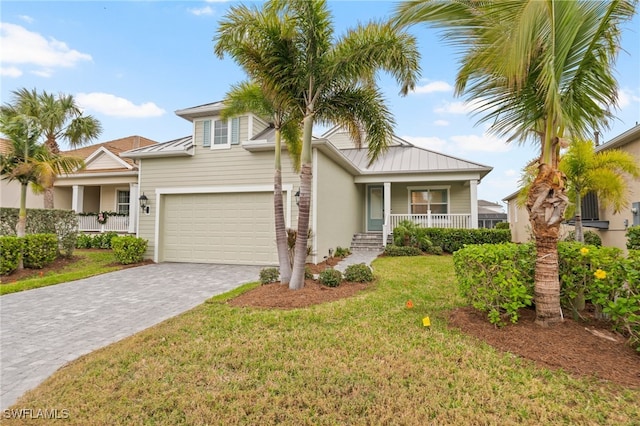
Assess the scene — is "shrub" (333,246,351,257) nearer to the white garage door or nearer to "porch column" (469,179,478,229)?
the white garage door

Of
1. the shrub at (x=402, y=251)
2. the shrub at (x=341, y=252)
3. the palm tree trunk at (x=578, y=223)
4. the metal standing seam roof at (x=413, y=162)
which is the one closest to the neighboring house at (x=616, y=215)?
the palm tree trunk at (x=578, y=223)

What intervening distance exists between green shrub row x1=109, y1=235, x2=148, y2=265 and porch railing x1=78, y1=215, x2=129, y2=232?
516 centimetres

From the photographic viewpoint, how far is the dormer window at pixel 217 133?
10.7 meters

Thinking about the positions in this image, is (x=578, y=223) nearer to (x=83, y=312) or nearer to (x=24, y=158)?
(x=83, y=312)

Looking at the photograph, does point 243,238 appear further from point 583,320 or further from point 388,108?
point 583,320

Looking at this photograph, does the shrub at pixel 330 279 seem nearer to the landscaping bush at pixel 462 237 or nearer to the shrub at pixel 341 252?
the shrub at pixel 341 252

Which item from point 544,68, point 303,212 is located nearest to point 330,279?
point 303,212

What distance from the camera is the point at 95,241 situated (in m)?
14.0

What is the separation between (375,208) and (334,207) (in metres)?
5.04

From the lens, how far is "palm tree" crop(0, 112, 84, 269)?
29.0 ft

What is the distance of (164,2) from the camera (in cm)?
897

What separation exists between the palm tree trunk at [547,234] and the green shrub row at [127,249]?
35.5 ft

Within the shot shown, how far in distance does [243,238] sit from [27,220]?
22.4 ft

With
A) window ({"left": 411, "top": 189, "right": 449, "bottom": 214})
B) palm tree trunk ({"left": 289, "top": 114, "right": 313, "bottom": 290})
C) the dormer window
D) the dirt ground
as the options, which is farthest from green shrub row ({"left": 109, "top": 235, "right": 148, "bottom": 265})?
window ({"left": 411, "top": 189, "right": 449, "bottom": 214})
